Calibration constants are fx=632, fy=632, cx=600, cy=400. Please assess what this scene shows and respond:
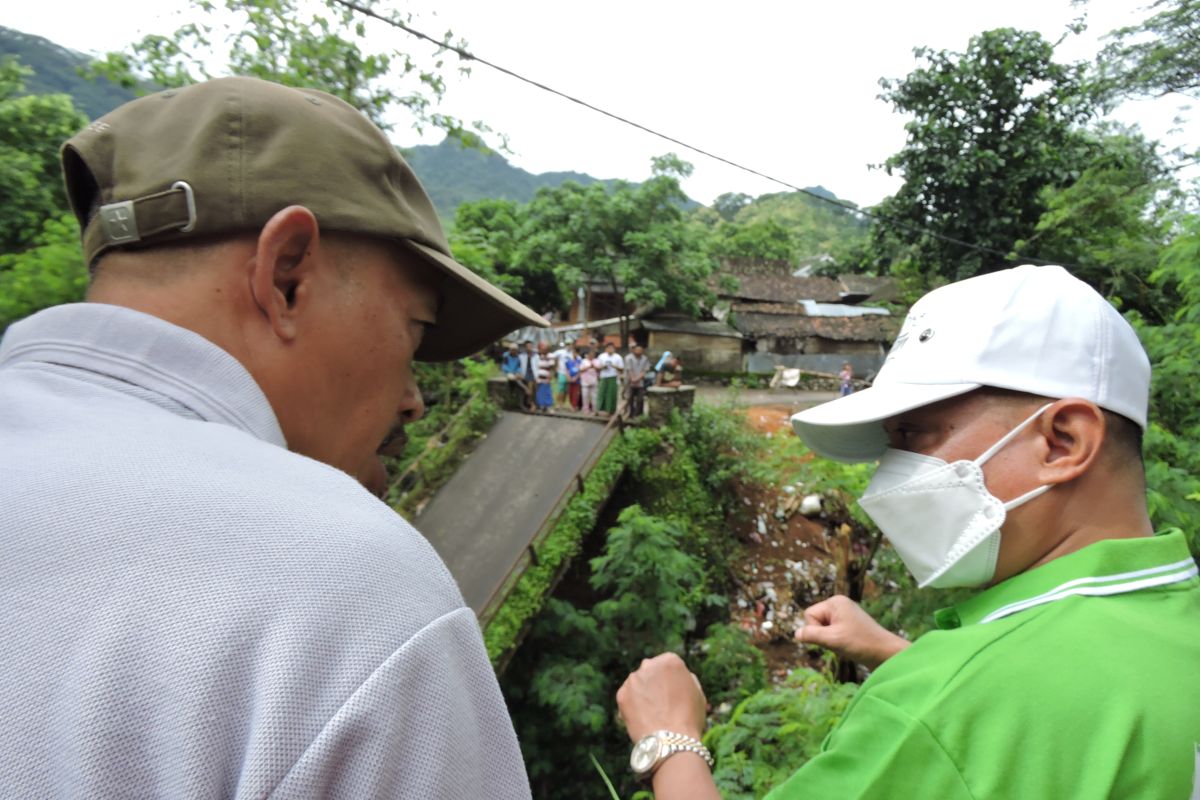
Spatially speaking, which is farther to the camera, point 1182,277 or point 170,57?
point 170,57

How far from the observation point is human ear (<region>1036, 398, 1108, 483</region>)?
1.28 meters

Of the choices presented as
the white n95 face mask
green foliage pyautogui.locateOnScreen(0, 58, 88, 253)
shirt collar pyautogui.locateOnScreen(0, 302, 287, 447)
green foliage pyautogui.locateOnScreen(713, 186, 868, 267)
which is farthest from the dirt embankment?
green foliage pyautogui.locateOnScreen(713, 186, 868, 267)

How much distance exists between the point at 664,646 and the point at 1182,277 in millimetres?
5747

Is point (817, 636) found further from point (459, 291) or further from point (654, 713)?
point (459, 291)

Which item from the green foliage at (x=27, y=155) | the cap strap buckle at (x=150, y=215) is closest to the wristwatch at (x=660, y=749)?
the cap strap buckle at (x=150, y=215)

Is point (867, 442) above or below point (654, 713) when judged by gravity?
above

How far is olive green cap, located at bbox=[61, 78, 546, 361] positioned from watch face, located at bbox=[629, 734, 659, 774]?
121 centimetres

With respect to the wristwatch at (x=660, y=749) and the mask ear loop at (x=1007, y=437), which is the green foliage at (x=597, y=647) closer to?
the wristwatch at (x=660, y=749)

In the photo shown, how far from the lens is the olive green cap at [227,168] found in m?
0.90

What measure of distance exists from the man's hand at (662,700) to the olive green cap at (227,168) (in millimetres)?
1220

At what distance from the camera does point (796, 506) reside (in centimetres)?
1062

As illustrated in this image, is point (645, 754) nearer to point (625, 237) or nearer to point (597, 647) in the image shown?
point (597, 647)

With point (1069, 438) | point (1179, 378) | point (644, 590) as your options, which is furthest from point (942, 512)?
point (644, 590)

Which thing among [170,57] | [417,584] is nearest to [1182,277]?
[417,584]
